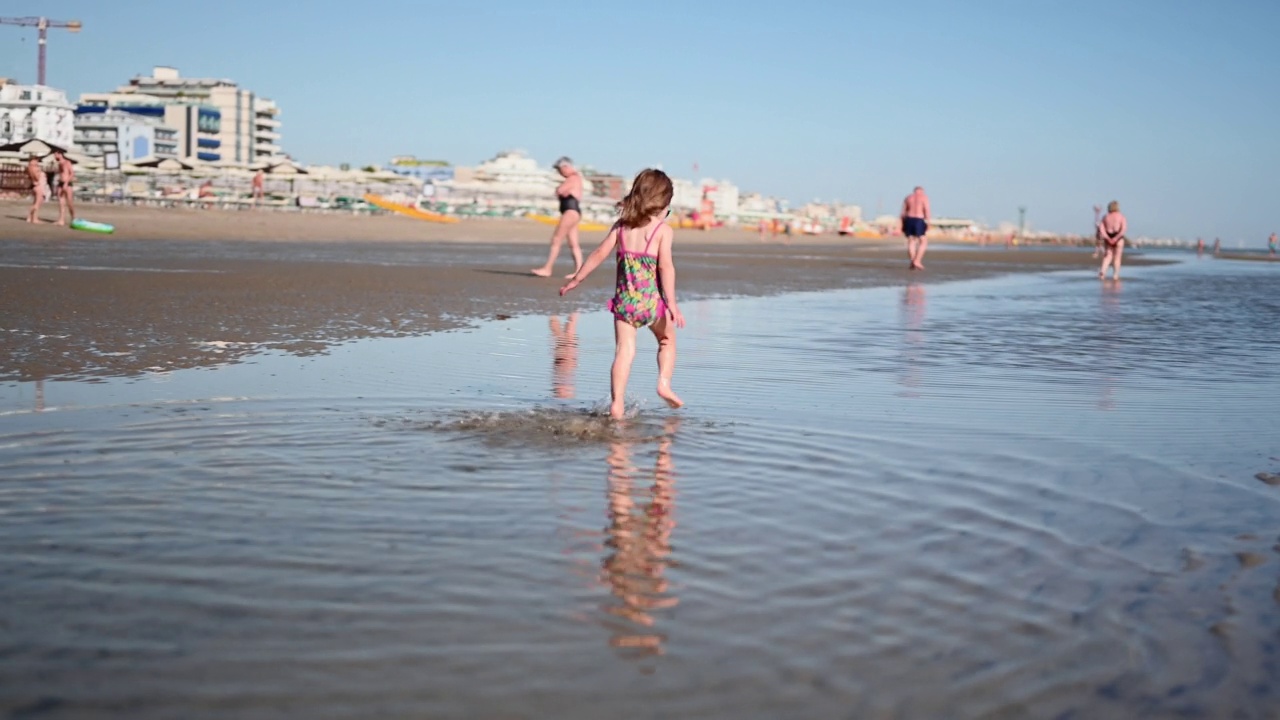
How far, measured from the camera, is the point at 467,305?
13062mm

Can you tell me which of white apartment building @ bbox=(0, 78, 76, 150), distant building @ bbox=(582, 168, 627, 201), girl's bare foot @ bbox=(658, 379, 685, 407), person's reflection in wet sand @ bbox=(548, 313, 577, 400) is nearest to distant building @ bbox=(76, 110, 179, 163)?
white apartment building @ bbox=(0, 78, 76, 150)

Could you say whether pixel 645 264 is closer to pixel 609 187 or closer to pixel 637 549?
pixel 637 549

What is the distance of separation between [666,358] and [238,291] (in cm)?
752

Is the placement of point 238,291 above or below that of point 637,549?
above

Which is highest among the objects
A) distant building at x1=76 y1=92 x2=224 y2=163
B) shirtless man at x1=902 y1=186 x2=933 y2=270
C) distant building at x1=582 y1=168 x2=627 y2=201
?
distant building at x1=76 y1=92 x2=224 y2=163

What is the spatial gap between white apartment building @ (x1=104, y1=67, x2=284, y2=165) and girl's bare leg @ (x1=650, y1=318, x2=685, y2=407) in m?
154

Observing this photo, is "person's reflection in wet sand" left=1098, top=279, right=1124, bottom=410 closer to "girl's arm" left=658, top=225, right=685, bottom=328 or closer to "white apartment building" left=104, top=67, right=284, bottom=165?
"girl's arm" left=658, top=225, right=685, bottom=328

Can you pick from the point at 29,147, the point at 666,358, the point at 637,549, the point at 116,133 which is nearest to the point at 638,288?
the point at 666,358

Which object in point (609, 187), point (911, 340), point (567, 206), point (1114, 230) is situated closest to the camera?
point (911, 340)

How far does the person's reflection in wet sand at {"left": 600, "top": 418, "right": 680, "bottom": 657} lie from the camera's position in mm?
3037

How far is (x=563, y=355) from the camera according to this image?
29.4 ft

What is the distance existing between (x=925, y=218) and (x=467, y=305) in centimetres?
1630

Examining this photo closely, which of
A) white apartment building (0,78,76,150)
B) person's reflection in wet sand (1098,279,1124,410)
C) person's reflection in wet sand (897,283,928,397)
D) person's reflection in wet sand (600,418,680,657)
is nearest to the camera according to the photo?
person's reflection in wet sand (600,418,680,657)

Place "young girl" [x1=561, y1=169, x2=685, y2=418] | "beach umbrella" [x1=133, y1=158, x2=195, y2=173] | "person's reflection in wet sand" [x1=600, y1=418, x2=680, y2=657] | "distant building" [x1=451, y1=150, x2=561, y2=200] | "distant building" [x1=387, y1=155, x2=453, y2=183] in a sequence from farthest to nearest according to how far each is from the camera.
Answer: "distant building" [x1=387, y1=155, x2=453, y2=183]
"distant building" [x1=451, y1=150, x2=561, y2=200]
"beach umbrella" [x1=133, y1=158, x2=195, y2=173]
"young girl" [x1=561, y1=169, x2=685, y2=418]
"person's reflection in wet sand" [x1=600, y1=418, x2=680, y2=657]
